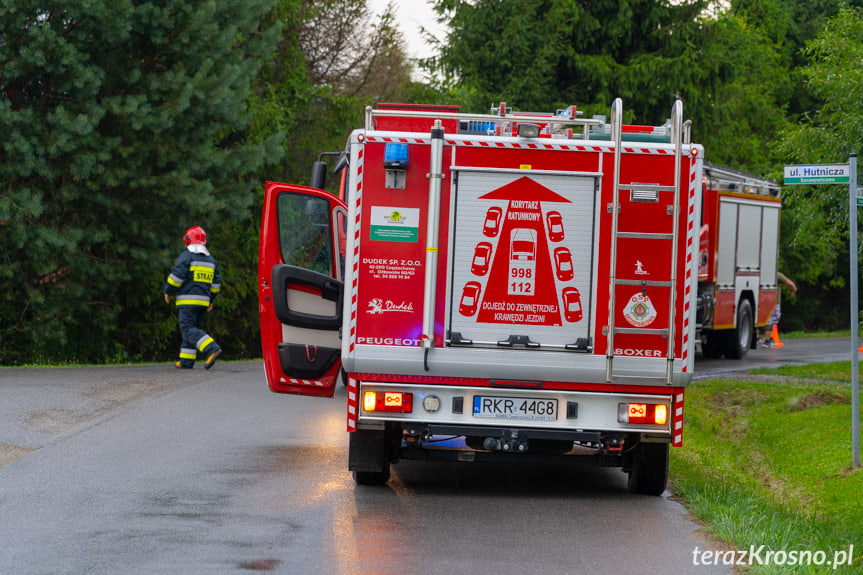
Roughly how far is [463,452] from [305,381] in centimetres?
173

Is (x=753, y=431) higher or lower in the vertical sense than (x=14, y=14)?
lower

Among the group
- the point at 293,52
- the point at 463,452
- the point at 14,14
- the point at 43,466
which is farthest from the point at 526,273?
the point at 293,52

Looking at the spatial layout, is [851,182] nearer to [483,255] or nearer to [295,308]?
[483,255]

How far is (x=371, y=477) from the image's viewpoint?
353 inches

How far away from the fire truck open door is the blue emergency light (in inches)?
71.6

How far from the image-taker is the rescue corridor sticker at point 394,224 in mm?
8312

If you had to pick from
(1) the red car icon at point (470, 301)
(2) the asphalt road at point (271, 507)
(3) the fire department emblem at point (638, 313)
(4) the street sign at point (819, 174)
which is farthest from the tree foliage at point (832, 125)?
(1) the red car icon at point (470, 301)

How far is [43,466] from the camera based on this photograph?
9.40m

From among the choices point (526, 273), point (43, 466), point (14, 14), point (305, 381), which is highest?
point (14, 14)

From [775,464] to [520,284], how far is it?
502cm

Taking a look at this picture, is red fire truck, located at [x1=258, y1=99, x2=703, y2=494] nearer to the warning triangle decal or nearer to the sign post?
the warning triangle decal

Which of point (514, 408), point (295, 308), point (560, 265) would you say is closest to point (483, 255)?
point (560, 265)

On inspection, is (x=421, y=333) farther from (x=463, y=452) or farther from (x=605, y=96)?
(x=605, y=96)

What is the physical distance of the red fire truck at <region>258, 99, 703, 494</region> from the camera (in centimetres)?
832
